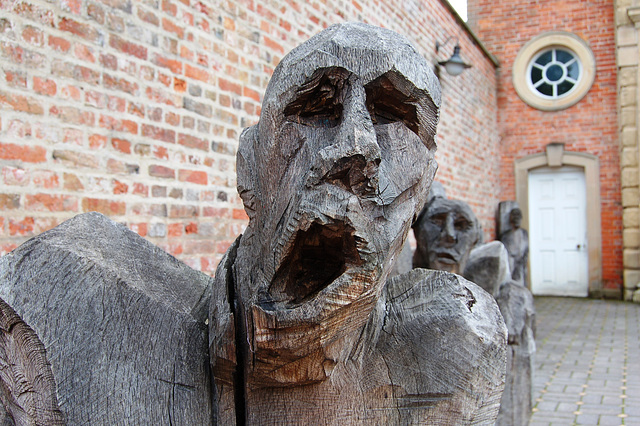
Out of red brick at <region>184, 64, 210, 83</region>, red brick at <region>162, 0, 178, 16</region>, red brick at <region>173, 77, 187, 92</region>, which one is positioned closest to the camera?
red brick at <region>162, 0, 178, 16</region>

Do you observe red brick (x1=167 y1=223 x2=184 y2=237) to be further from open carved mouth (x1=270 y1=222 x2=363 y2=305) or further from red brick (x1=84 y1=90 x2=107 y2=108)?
open carved mouth (x1=270 y1=222 x2=363 y2=305)

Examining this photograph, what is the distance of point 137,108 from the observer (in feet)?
12.8

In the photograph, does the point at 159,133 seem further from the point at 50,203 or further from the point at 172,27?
the point at 50,203

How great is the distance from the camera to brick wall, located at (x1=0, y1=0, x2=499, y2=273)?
10.3 ft

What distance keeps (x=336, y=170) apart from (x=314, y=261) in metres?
0.15

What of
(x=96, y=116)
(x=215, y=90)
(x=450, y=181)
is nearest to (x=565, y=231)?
(x=450, y=181)

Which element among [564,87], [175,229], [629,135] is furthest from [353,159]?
[564,87]

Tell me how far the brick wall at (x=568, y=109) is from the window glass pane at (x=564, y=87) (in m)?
0.42

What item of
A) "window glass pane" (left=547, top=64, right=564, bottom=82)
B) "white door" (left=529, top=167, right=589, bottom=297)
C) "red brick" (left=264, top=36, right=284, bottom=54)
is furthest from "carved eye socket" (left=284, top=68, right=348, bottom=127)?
"window glass pane" (left=547, top=64, right=564, bottom=82)

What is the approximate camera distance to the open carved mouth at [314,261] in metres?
0.82

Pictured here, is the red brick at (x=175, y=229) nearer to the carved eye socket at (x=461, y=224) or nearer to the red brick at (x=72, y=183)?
the red brick at (x=72, y=183)

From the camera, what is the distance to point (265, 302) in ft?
2.79

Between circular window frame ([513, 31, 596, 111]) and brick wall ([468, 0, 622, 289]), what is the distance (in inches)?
4.7

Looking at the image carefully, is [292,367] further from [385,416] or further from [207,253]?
[207,253]
